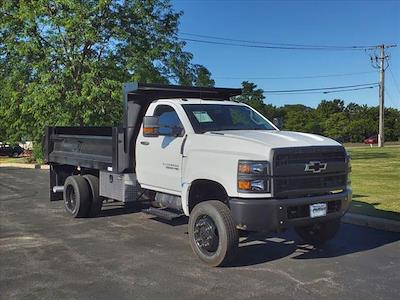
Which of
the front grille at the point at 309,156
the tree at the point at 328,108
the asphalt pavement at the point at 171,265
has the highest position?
the tree at the point at 328,108

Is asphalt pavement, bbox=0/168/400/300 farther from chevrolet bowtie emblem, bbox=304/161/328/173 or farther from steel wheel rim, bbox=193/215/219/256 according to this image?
chevrolet bowtie emblem, bbox=304/161/328/173

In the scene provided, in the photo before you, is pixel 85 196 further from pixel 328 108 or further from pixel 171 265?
pixel 328 108

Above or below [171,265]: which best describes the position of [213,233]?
above

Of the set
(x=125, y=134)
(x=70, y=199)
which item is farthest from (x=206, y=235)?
(x=70, y=199)

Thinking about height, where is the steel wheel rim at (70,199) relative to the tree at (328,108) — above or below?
below

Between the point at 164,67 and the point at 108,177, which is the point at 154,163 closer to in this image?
the point at 108,177

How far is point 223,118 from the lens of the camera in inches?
311

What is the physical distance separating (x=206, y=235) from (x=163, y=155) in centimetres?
158

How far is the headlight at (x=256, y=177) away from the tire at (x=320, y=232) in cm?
172

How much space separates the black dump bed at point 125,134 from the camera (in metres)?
8.73

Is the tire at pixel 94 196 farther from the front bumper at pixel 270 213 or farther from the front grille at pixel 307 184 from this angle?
the front grille at pixel 307 184

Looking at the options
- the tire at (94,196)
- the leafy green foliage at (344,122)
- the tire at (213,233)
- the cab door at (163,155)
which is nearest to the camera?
the tire at (213,233)

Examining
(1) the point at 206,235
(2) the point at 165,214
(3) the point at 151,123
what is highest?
(3) the point at 151,123

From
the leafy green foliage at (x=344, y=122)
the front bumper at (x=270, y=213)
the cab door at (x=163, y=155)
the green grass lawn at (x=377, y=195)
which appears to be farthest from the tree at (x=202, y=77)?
the leafy green foliage at (x=344, y=122)
